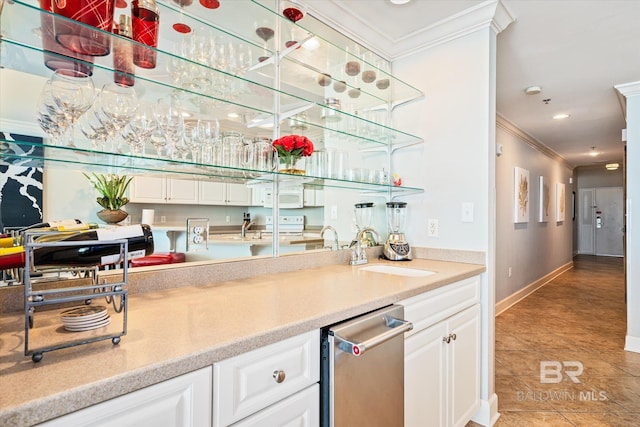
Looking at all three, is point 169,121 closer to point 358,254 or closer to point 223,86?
point 223,86

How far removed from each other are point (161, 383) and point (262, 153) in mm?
1112

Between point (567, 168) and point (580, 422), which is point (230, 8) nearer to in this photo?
point (580, 422)

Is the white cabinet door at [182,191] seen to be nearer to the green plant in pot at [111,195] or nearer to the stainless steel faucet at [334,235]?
the green plant in pot at [111,195]

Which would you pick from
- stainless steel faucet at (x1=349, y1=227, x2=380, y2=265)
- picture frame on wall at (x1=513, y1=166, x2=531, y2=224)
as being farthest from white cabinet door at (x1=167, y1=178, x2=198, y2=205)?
picture frame on wall at (x1=513, y1=166, x2=531, y2=224)

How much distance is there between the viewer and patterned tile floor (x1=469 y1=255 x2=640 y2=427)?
2104 millimetres

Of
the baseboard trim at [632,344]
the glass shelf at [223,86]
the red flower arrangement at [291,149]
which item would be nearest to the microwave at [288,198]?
the red flower arrangement at [291,149]

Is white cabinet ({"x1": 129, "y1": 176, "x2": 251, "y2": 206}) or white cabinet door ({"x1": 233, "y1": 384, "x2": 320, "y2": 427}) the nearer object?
white cabinet door ({"x1": 233, "y1": 384, "x2": 320, "y2": 427})

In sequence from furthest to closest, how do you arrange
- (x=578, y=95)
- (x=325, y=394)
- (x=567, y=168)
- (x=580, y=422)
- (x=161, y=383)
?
1. (x=567, y=168)
2. (x=578, y=95)
3. (x=580, y=422)
4. (x=325, y=394)
5. (x=161, y=383)

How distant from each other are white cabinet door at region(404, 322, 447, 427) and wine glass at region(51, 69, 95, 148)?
145 cm

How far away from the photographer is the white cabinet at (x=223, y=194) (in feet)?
5.26

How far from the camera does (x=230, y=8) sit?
5.76 feet

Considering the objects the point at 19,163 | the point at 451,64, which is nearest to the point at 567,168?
the point at 451,64

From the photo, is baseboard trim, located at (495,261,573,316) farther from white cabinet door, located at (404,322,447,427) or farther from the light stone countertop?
the light stone countertop

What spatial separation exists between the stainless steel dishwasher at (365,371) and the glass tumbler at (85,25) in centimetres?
116
